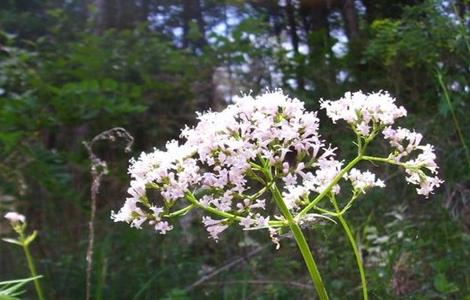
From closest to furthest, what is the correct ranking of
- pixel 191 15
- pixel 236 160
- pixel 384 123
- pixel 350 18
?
pixel 236 160 < pixel 384 123 < pixel 191 15 < pixel 350 18

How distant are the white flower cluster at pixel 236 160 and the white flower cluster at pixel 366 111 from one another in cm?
7

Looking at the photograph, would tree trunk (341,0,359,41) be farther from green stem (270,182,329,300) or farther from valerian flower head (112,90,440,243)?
green stem (270,182,329,300)

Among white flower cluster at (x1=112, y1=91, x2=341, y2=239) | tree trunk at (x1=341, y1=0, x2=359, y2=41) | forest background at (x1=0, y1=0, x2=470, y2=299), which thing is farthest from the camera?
tree trunk at (x1=341, y1=0, x2=359, y2=41)

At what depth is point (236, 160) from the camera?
936 millimetres

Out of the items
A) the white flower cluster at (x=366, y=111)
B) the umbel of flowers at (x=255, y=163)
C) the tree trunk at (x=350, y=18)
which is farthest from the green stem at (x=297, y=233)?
the tree trunk at (x=350, y=18)

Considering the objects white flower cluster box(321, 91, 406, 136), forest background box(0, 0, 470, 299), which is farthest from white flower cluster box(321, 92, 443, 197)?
forest background box(0, 0, 470, 299)

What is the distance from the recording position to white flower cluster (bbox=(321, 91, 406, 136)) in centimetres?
104

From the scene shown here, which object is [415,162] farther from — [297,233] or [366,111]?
[297,233]

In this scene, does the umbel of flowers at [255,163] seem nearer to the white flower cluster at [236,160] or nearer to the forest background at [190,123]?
the white flower cluster at [236,160]

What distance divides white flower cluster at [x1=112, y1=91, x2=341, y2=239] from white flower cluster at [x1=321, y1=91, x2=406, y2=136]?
7cm

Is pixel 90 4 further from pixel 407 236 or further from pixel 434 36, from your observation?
pixel 407 236

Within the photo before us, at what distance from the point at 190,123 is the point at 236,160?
7.57 ft

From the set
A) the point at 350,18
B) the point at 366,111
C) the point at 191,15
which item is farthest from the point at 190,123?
the point at 366,111

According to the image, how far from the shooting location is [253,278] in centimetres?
258
